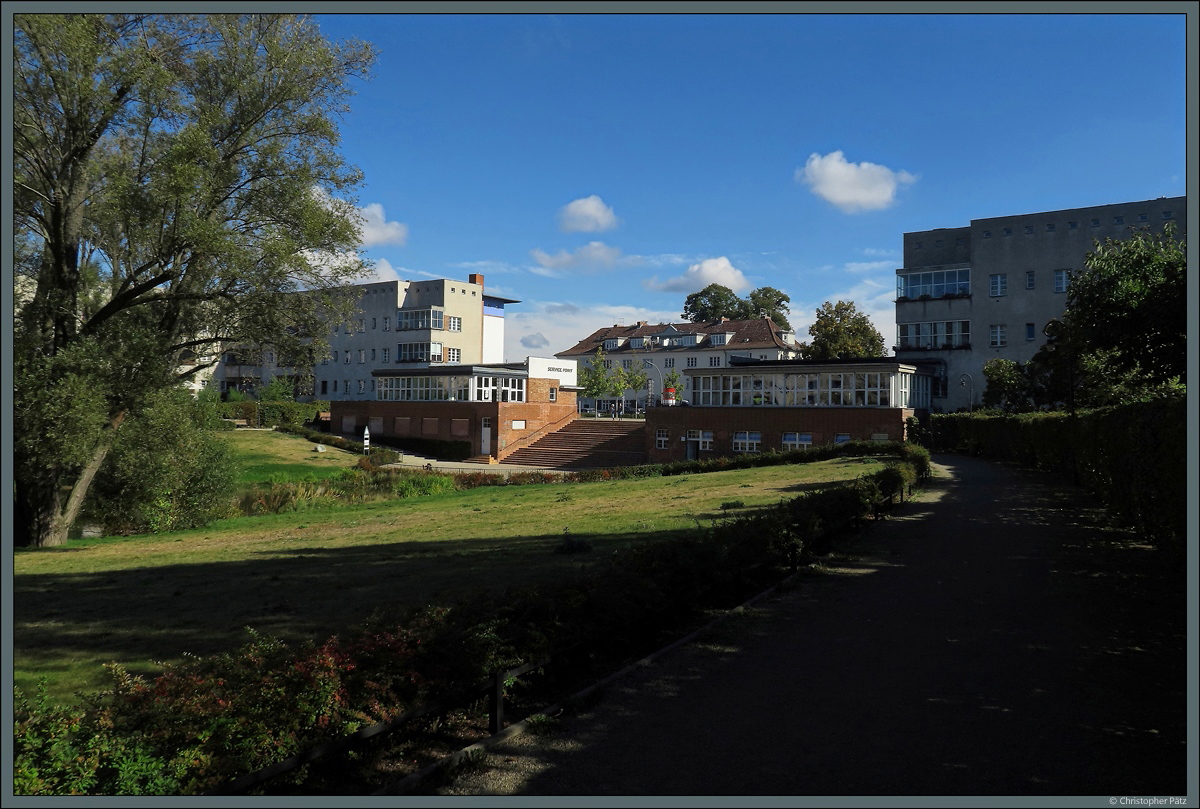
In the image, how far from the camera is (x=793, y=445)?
42969mm

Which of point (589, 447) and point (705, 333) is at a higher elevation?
point (705, 333)

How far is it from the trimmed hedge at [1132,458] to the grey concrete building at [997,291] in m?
31.9

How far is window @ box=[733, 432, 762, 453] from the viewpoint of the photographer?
44.6 metres

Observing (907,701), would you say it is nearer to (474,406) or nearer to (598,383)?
(474,406)

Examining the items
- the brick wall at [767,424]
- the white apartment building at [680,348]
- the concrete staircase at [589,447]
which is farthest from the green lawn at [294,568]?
the white apartment building at [680,348]

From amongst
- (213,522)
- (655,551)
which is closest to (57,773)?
(655,551)

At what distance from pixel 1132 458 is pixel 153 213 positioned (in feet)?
67.6

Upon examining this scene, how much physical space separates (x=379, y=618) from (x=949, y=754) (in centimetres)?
453

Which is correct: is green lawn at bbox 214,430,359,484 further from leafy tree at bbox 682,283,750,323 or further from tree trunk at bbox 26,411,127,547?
leafy tree at bbox 682,283,750,323

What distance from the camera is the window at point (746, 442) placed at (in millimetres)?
44562

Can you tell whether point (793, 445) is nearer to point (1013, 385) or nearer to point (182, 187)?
point (1013, 385)

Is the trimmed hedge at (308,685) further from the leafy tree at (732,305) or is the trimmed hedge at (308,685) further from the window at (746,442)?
the leafy tree at (732,305)

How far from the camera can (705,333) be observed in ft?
289

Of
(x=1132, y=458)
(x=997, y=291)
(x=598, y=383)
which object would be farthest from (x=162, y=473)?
(x=997, y=291)
